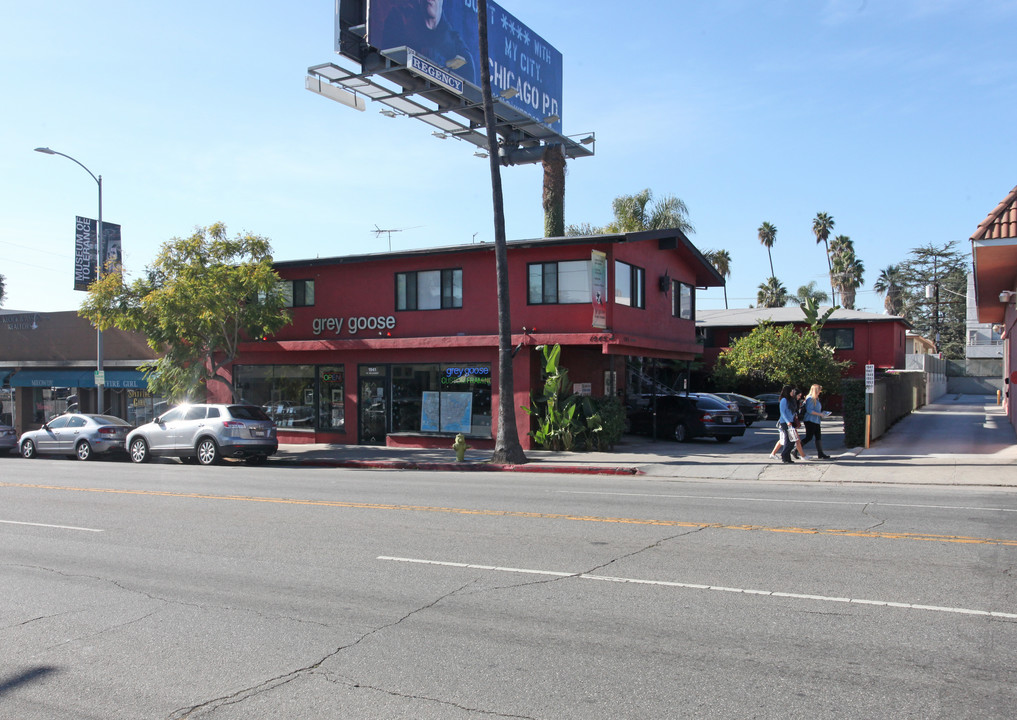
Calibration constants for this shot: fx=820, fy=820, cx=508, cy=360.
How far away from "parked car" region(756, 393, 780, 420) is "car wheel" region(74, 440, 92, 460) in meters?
25.9

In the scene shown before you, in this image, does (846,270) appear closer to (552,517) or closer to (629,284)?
(629,284)

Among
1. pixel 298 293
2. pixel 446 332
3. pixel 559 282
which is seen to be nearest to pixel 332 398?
pixel 298 293

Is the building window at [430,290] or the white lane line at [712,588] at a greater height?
the building window at [430,290]

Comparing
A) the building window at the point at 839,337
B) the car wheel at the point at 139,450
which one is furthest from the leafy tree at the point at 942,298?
the car wheel at the point at 139,450

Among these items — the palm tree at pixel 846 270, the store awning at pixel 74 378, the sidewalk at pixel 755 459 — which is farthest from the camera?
the palm tree at pixel 846 270

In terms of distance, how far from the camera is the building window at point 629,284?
74.4ft

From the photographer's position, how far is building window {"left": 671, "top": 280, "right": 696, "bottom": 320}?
27625 millimetres

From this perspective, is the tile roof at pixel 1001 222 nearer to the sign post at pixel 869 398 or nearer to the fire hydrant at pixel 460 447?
the sign post at pixel 869 398

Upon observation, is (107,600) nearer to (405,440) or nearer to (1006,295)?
(405,440)

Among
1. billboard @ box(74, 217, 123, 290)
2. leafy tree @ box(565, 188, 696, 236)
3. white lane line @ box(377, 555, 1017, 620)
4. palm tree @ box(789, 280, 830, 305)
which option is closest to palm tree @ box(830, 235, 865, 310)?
palm tree @ box(789, 280, 830, 305)

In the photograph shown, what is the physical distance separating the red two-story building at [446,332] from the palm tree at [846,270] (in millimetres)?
41222

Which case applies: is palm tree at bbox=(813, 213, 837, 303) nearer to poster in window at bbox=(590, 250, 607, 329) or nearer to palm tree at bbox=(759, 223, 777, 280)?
palm tree at bbox=(759, 223, 777, 280)

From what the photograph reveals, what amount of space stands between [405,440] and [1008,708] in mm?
21176

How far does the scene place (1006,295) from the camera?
779 inches
